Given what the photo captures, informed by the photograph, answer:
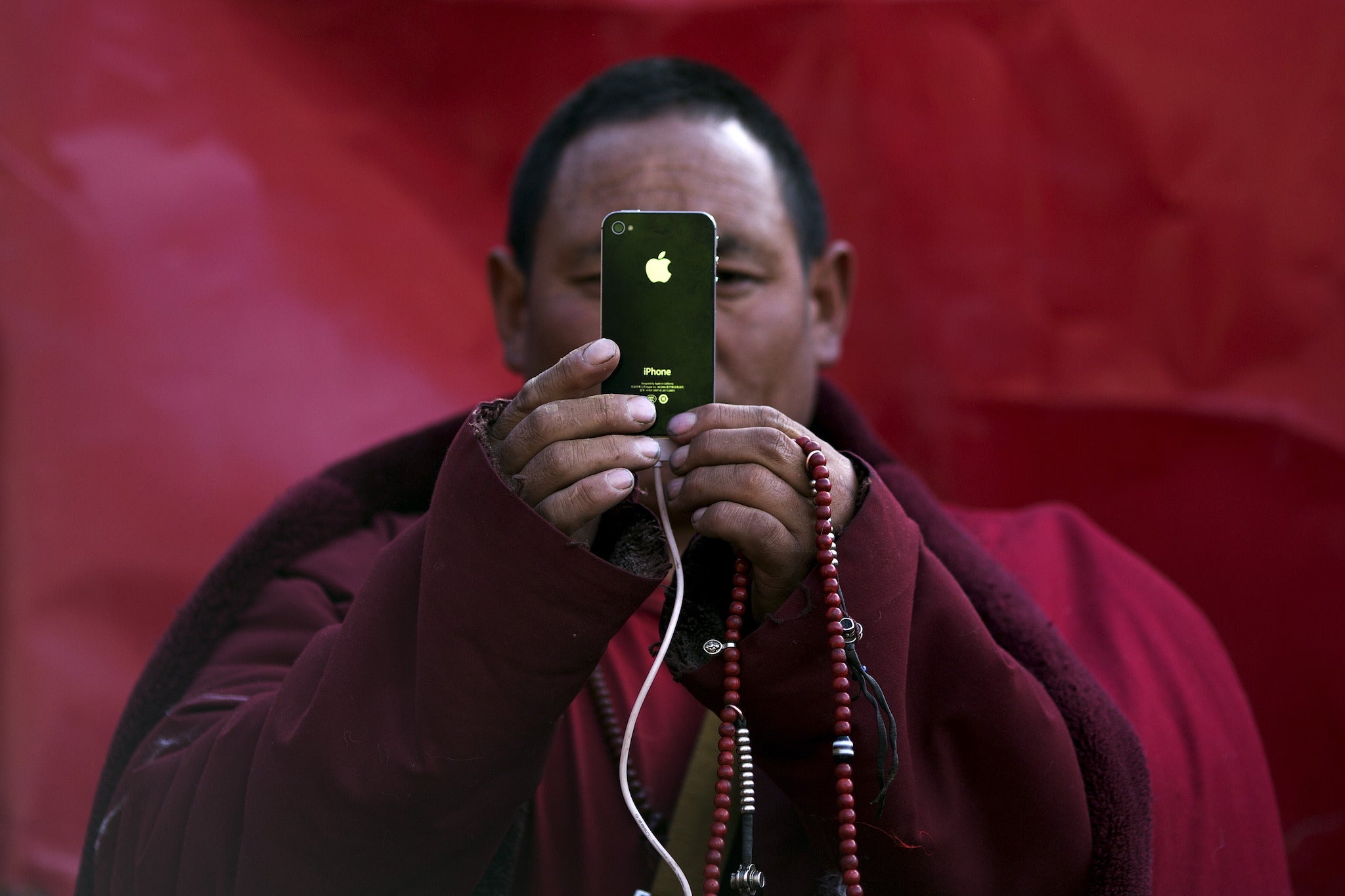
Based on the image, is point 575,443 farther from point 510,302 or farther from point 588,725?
point 510,302

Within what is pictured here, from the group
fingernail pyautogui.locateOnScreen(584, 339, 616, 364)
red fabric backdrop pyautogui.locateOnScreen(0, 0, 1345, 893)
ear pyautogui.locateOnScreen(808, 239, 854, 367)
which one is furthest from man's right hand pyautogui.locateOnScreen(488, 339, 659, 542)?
red fabric backdrop pyautogui.locateOnScreen(0, 0, 1345, 893)

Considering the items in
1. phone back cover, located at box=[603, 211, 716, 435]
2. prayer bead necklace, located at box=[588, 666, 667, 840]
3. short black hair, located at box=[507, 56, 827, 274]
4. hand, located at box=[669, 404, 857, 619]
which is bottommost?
prayer bead necklace, located at box=[588, 666, 667, 840]

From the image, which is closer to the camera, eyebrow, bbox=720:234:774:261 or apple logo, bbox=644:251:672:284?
apple logo, bbox=644:251:672:284

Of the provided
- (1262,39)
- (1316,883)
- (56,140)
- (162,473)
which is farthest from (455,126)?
(1316,883)

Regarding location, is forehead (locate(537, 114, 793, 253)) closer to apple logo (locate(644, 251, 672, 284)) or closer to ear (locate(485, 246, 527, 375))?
ear (locate(485, 246, 527, 375))

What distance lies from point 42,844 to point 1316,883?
209 centimetres

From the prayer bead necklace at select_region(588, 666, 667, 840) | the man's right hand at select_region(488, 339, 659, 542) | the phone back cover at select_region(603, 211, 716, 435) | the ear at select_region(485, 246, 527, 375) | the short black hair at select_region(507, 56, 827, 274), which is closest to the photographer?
the man's right hand at select_region(488, 339, 659, 542)

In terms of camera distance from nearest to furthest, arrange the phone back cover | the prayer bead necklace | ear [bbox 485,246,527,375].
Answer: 1. the phone back cover
2. the prayer bead necklace
3. ear [bbox 485,246,527,375]

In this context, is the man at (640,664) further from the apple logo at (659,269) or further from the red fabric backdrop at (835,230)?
the red fabric backdrop at (835,230)

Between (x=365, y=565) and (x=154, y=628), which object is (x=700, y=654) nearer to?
(x=365, y=565)

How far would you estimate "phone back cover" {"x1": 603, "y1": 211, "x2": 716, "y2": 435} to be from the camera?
3.26ft

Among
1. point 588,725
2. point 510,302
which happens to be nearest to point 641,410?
point 588,725

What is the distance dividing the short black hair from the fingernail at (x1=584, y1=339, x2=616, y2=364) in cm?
71

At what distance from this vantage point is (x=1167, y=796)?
1.24 metres
